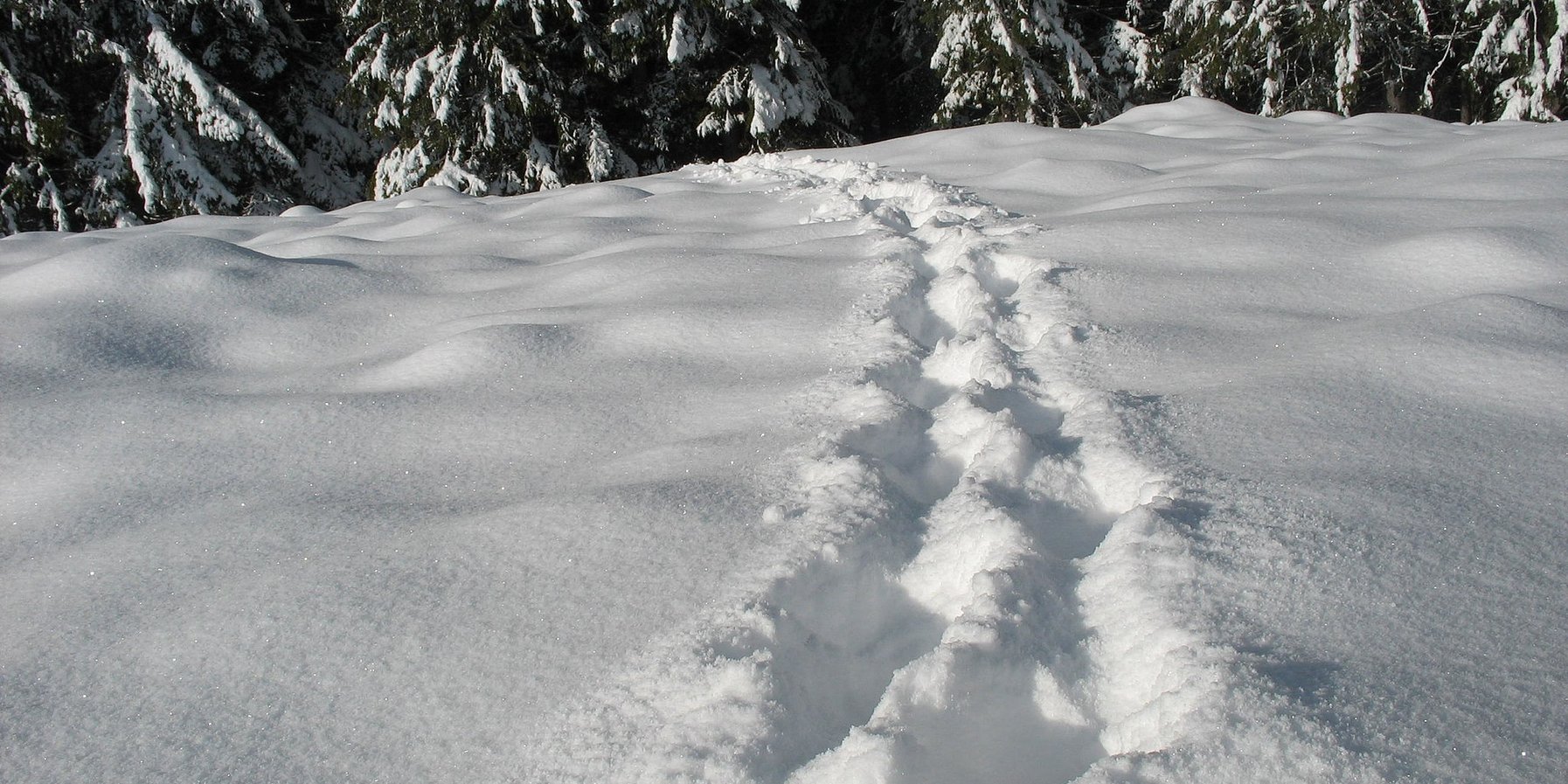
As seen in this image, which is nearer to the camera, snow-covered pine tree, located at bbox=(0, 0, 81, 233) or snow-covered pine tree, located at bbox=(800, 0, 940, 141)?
snow-covered pine tree, located at bbox=(0, 0, 81, 233)

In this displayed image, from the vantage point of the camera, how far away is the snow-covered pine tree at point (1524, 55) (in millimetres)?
8070

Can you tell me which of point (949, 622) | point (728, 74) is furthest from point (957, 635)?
point (728, 74)

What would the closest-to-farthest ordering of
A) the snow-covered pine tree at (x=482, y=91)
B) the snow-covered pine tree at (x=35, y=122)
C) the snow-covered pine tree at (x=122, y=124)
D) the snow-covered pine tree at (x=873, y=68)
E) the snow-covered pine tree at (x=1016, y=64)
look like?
the snow-covered pine tree at (x=35, y=122), the snow-covered pine tree at (x=122, y=124), the snow-covered pine tree at (x=482, y=91), the snow-covered pine tree at (x=1016, y=64), the snow-covered pine tree at (x=873, y=68)

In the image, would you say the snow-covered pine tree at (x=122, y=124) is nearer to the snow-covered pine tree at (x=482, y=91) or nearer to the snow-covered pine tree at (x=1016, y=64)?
the snow-covered pine tree at (x=482, y=91)

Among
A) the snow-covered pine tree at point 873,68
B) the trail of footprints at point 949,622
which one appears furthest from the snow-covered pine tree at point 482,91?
the trail of footprints at point 949,622

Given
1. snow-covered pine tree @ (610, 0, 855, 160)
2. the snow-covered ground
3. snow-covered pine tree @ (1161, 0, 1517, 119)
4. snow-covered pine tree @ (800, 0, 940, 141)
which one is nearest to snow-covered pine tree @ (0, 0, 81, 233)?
snow-covered pine tree @ (610, 0, 855, 160)

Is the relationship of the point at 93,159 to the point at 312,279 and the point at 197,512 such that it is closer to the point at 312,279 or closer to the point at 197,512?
the point at 312,279

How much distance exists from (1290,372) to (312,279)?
2.97m

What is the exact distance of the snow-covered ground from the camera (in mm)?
1216

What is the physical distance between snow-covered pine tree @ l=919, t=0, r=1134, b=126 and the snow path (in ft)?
26.1

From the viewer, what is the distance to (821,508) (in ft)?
5.54

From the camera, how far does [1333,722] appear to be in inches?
43.0

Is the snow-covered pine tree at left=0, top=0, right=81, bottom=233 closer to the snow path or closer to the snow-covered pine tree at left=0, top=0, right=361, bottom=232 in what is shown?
the snow-covered pine tree at left=0, top=0, right=361, bottom=232

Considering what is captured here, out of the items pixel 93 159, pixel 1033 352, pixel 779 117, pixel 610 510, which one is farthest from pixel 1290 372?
pixel 93 159
